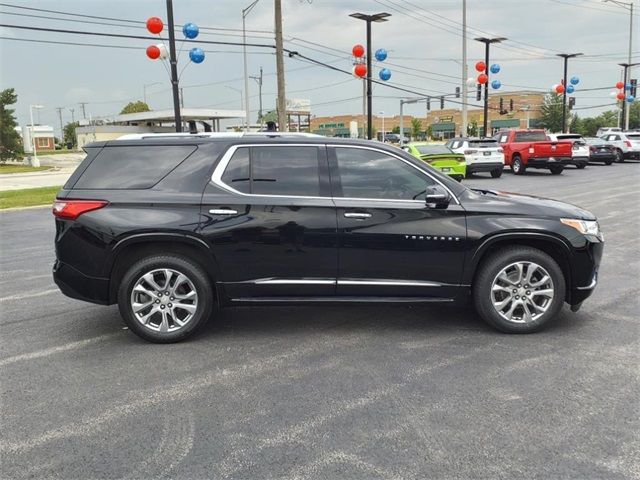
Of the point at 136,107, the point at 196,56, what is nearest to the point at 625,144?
the point at 196,56

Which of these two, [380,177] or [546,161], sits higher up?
[380,177]

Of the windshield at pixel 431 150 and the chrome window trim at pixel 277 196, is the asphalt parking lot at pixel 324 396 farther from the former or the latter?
the windshield at pixel 431 150

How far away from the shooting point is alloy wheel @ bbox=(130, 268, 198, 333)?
481cm

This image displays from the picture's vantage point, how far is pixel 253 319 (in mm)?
5598

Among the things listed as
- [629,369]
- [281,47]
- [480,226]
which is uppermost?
[281,47]

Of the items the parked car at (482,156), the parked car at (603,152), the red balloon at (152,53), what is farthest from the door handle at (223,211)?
the parked car at (603,152)

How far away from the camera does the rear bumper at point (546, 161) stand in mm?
23719

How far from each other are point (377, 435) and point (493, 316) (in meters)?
2.07

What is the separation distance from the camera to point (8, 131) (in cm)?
4194

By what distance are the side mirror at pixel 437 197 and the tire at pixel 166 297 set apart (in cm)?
202

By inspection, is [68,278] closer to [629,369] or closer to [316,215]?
[316,215]

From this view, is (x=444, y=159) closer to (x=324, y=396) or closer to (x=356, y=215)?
(x=356, y=215)

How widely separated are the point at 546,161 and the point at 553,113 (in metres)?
67.8

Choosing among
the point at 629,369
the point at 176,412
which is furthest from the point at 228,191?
the point at 629,369
